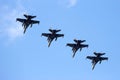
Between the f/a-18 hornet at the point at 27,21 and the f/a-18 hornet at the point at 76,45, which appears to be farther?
the f/a-18 hornet at the point at 76,45

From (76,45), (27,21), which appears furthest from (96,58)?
(27,21)

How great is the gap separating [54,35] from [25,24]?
10.3m

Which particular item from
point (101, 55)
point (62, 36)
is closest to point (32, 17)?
point (62, 36)

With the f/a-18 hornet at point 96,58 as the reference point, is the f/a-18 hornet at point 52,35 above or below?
above

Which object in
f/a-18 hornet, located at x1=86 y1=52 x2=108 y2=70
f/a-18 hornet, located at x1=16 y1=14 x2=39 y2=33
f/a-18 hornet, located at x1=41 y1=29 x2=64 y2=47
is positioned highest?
f/a-18 hornet, located at x1=16 y1=14 x2=39 y2=33

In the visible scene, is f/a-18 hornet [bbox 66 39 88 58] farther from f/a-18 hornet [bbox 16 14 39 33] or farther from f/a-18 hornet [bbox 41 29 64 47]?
f/a-18 hornet [bbox 16 14 39 33]

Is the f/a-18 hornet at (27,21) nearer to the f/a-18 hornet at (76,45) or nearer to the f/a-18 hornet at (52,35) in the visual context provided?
the f/a-18 hornet at (52,35)

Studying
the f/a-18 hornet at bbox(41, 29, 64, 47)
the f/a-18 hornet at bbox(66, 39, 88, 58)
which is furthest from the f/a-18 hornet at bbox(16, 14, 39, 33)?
the f/a-18 hornet at bbox(66, 39, 88, 58)

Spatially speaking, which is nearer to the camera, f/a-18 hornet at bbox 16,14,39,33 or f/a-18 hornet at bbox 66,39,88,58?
f/a-18 hornet at bbox 16,14,39,33

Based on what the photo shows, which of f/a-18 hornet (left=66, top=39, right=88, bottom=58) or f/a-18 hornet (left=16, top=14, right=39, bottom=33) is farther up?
f/a-18 hornet (left=16, top=14, right=39, bottom=33)

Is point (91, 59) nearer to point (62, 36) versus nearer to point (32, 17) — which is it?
point (62, 36)

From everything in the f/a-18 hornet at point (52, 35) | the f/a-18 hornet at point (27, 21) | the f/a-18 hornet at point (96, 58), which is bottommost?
the f/a-18 hornet at point (96, 58)

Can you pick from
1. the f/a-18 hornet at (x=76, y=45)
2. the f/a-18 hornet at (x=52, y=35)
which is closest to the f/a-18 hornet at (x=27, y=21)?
the f/a-18 hornet at (x=52, y=35)

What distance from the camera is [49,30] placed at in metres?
138
